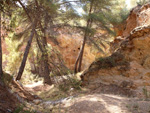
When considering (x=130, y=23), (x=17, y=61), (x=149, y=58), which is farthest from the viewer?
(x=17, y=61)

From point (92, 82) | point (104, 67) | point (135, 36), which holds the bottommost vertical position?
point (92, 82)

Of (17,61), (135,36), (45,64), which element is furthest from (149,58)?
(17,61)

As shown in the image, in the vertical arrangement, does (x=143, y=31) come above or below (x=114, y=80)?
above

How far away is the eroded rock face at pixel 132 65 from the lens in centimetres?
784

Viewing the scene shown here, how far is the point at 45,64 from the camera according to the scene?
27.1 feet

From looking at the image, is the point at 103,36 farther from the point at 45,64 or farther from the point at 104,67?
the point at 45,64

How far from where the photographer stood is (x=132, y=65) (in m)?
8.26

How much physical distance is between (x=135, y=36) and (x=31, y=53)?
8.99 m

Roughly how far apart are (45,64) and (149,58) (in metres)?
5.36

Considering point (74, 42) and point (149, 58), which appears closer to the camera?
point (149, 58)

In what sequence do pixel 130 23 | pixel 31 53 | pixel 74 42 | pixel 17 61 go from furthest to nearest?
pixel 74 42 → pixel 17 61 → pixel 31 53 → pixel 130 23

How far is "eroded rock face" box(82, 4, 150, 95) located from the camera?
7835 millimetres

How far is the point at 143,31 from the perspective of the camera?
8.28m

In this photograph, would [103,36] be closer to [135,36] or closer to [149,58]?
[135,36]
